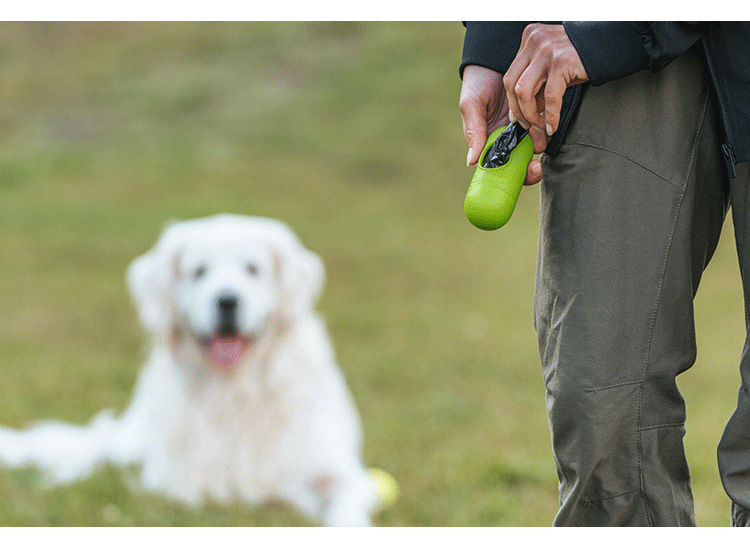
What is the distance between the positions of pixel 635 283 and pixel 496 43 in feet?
1.68

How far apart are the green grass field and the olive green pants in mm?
1171

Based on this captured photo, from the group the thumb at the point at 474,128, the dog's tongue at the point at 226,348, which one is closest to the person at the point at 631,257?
the thumb at the point at 474,128

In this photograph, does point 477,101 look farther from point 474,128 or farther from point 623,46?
point 623,46

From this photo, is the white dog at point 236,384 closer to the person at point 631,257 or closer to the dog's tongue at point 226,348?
the dog's tongue at point 226,348

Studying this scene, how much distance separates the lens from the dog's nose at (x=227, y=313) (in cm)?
280

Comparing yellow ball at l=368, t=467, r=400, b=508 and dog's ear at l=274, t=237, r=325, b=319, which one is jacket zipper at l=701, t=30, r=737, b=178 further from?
dog's ear at l=274, t=237, r=325, b=319

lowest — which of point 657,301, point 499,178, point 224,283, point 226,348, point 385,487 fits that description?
point 385,487

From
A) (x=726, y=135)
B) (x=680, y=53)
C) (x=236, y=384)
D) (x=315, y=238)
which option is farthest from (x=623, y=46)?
(x=315, y=238)

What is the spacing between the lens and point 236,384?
2.99 meters

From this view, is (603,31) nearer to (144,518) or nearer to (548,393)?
(548,393)

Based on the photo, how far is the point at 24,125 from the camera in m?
12.5

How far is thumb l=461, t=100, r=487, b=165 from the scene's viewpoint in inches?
59.7

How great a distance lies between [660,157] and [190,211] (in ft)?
27.4

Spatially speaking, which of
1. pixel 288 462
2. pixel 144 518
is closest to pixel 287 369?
pixel 288 462
